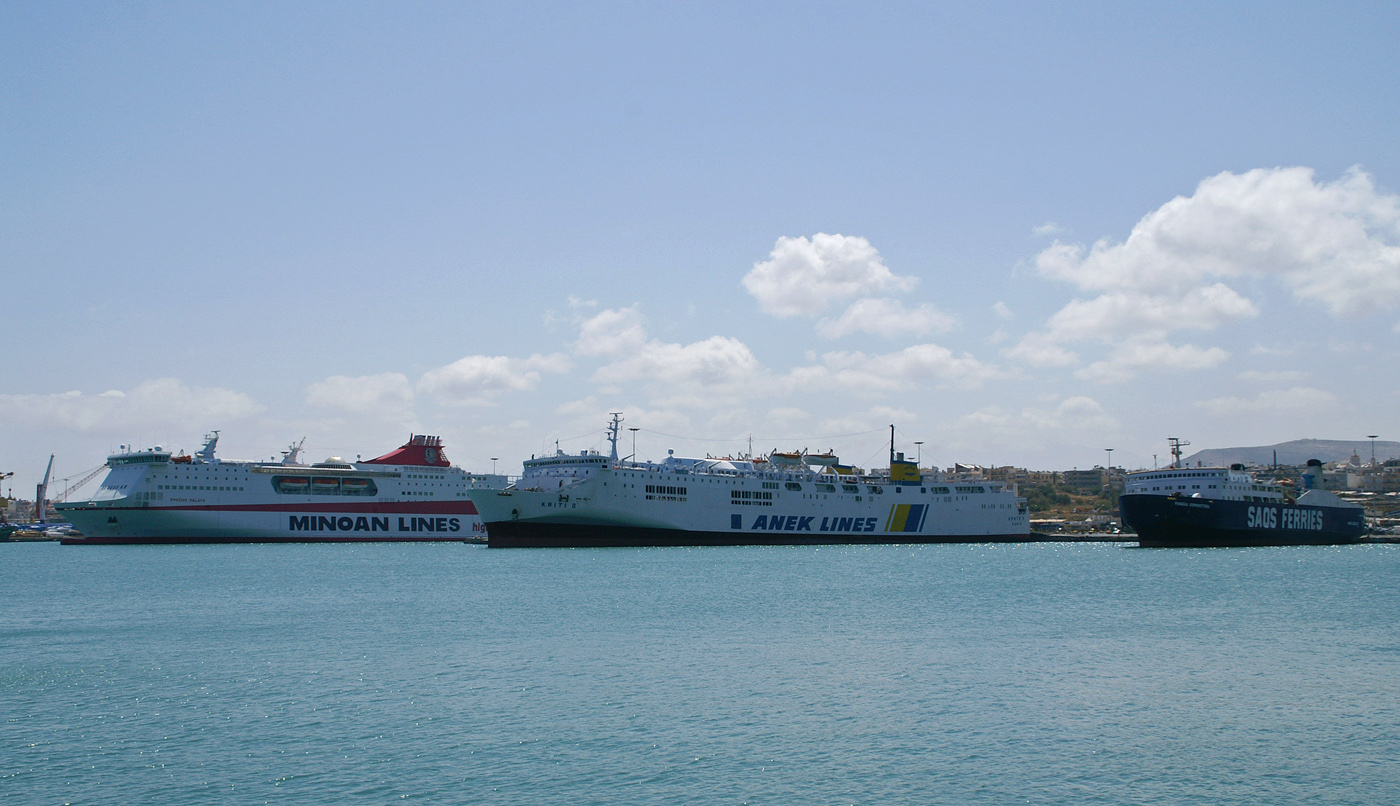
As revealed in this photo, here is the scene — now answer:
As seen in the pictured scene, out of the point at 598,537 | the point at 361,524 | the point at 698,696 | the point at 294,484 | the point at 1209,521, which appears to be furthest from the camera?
the point at 361,524

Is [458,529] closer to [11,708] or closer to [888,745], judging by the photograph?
[11,708]

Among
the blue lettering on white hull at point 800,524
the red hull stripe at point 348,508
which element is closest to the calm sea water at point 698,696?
the blue lettering on white hull at point 800,524

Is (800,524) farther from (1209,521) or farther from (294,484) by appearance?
(294,484)

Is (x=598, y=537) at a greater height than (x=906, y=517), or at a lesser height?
lesser

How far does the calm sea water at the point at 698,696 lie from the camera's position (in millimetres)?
10766

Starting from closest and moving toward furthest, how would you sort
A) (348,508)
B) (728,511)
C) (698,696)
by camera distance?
1. (698,696)
2. (728,511)
3. (348,508)

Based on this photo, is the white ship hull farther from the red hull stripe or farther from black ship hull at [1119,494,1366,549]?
black ship hull at [1119,494,1366,549]

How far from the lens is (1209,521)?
54688 millimetres

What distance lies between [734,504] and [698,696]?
1695 inches

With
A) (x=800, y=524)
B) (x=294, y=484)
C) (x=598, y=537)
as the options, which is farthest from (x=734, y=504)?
(x=294, y=484)

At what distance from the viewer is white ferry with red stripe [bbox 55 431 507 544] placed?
202 feet

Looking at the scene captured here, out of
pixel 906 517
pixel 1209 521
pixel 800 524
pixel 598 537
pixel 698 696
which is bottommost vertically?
pixel 698 696

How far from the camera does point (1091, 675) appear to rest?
1659cm

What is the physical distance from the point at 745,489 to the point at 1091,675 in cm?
4242
